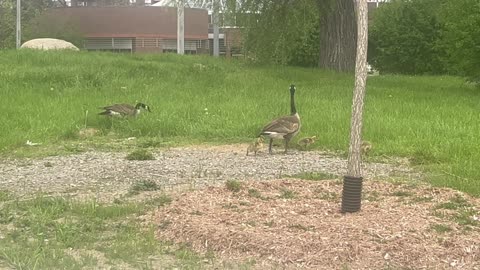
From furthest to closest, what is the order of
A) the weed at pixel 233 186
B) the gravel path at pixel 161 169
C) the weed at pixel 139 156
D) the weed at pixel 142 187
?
the weed at pixel 139 156
the gravel path at pixel 161 169
the weed at pixel 142 187
the weed at pixel 233 186

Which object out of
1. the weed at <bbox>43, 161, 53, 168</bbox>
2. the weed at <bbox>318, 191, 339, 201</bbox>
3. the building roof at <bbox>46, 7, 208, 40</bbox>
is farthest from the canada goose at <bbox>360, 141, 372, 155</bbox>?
the building roof at <bbox>46, 7, 208, 40</bbox>

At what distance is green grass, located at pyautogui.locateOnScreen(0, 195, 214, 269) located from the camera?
5.43 meters

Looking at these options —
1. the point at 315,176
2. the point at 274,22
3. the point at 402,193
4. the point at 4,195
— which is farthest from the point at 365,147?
the point at 274,22

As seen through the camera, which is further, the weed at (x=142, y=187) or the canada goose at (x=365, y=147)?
the canada goose at (x=365, y=147)

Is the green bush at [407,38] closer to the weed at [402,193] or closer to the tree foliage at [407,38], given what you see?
the tree foliage at [407,38]

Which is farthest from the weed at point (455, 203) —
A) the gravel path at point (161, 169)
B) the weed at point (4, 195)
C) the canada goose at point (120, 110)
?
the canada goose at point (120, 110)

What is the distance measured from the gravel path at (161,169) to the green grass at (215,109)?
2.68 ft

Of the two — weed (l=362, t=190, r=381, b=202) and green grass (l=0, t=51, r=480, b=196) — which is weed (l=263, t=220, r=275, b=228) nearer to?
weed (l=362, t=190, r=381, b=202)

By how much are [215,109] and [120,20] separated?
47242 millimetres

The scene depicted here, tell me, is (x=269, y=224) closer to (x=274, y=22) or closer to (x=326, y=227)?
(x=326, y=227)

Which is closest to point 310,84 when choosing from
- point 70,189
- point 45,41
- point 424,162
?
point 424,162

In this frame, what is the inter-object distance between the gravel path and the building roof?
4987 cm

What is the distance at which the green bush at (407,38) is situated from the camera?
3919 centimetres

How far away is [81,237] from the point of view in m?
6.14
